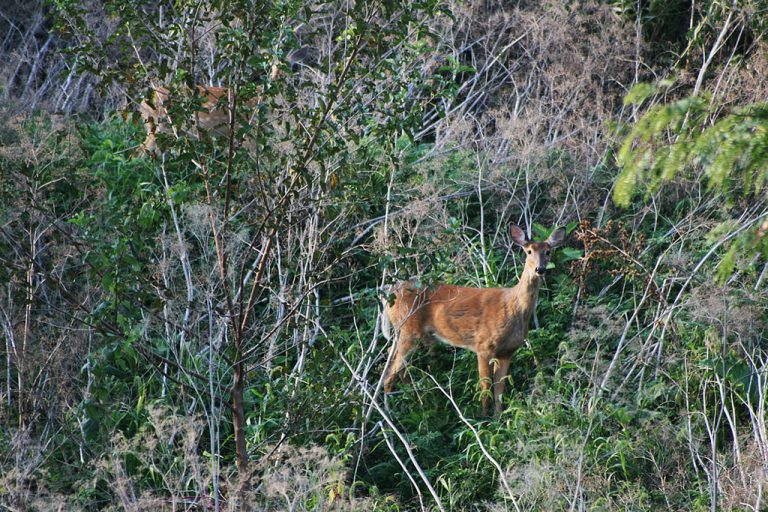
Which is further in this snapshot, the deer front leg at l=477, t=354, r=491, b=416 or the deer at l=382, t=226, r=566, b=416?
the deer at l=382, t=226, r=566, b=416

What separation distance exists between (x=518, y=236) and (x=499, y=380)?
1076 mm

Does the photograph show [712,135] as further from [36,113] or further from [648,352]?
[36,113]

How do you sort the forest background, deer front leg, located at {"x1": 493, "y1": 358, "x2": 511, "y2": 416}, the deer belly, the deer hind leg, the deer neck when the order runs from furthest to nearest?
the deer belly
the deer neck
the deer hind leg
deer front leg, located at {"x1": 493, "y1": 358, "x2": 511, "y2": 416}
the forest background

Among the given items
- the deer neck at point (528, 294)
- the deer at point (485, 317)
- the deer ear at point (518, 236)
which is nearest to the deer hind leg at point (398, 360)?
the deer at point (485, 317)

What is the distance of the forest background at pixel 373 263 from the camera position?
15.8 feet

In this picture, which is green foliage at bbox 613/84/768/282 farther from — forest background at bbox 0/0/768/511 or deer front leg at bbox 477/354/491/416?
deer front leg at bbox 477/354/491/416

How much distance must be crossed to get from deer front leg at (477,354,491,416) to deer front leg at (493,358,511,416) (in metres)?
0.05

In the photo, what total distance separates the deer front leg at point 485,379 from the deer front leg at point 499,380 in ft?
0.16

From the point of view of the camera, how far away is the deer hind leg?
286 inches

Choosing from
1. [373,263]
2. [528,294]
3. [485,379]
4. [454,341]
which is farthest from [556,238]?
[373,263]

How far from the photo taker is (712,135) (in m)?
3.72

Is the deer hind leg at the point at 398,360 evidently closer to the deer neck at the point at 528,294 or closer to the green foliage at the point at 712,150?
the deer neck at the point at 528,294

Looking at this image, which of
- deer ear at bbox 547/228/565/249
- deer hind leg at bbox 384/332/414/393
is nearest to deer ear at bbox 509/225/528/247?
deer ear at bbox 547/228/565/249

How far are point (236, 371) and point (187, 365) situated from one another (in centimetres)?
172
